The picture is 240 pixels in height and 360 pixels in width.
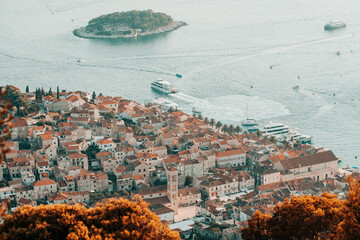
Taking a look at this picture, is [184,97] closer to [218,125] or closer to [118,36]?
[218,125]

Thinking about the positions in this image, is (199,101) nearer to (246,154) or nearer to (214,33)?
(246,154)

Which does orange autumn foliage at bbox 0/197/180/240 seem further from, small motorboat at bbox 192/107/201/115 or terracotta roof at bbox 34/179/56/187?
small motorboat at bbox 192/107/201/115

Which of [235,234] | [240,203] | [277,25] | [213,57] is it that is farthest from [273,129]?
[277,25]

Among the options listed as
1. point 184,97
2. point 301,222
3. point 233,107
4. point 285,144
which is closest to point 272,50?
point 184,97

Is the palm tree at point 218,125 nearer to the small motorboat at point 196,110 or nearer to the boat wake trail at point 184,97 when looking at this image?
the small motorboat at point 196,110

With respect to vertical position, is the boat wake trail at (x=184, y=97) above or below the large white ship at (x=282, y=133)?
above

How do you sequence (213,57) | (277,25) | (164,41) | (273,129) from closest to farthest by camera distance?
(273,129)
(213,57)
(164,41)
(277,25)

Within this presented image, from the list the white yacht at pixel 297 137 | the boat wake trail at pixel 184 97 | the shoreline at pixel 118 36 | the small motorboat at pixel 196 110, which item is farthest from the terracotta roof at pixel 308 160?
the shoreline at pixel 118 36

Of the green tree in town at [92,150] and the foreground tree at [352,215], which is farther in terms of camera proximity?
the green tree in town at [92,150]
